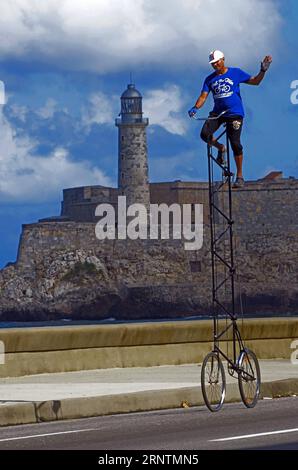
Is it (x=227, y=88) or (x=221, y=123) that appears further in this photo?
(x=221, y=123)

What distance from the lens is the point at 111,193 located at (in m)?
143

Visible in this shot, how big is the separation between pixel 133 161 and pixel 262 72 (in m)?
124

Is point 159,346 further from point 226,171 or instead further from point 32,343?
point 226,171

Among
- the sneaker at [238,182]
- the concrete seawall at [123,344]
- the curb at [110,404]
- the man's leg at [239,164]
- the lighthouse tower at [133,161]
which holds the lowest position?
the curb at [110,404]

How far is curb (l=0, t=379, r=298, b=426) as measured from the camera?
1509 centimetres

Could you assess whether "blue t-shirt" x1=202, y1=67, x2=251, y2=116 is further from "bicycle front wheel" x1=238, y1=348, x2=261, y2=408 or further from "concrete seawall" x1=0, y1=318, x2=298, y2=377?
"concrete seawall" x1=0, y1=318, x2=298, y2=377

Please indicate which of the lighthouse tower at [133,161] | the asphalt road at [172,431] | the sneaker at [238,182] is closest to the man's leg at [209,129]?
the sneaker at [238,182]

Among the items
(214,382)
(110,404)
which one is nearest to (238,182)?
(214,382)

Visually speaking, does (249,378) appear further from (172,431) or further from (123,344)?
(123,344)

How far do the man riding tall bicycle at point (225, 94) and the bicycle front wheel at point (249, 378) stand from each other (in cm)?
230

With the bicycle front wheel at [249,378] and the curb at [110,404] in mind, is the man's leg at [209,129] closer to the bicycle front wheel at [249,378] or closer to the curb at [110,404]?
the bicycle front wheel at [249,378]

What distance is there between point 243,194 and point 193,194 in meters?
6.71

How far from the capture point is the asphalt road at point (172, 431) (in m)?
12.4

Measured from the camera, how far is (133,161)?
460 ft
